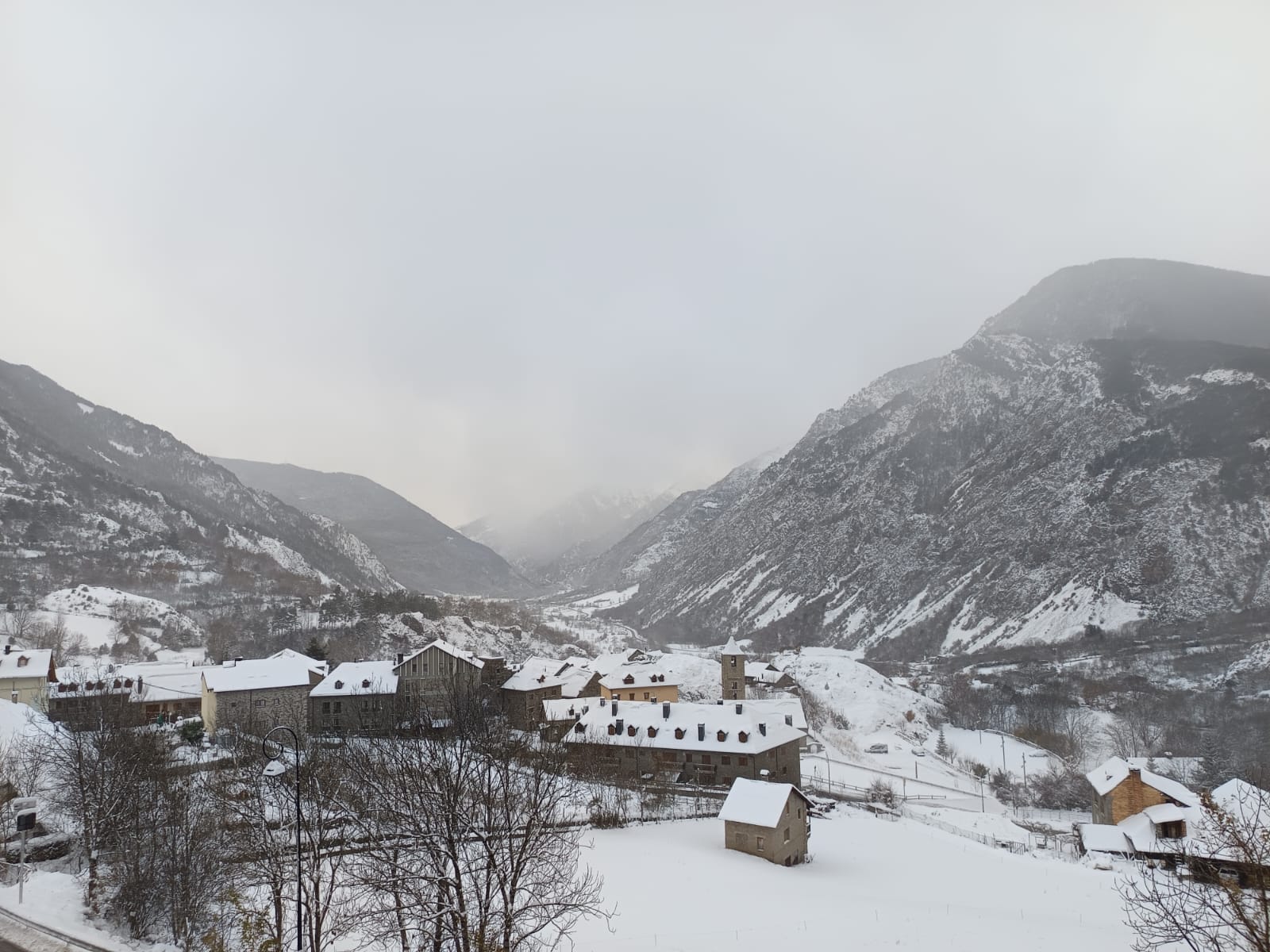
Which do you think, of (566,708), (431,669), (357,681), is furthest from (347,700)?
(566,708)

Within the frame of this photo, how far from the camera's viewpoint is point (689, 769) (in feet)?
223

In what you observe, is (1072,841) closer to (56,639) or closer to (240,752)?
(240,752)

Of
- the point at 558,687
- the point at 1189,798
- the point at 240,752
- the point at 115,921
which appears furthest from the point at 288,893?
the point at 1189,798

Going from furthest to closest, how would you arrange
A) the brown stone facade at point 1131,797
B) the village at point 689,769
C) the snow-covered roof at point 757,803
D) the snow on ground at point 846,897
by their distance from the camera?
the brown stone facade at point 1131,797 < the snow-covered roof at point 757,803 < the village at point 689,769 < the snow on ground at point 846,897

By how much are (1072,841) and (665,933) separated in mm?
47196

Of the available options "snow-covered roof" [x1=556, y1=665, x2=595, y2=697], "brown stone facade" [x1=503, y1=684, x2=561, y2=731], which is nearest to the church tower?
"snow-covered roof" [x1=556, y1=665, x2=595, y2=697]

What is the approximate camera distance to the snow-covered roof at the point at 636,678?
93.8 meters

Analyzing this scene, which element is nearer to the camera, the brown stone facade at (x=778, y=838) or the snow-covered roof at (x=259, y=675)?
the brown stone facade at (x=778, y=838)

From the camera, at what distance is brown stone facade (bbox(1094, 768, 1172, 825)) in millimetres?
61906

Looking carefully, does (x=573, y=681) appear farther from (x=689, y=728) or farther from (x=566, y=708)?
(x=689, y=728)

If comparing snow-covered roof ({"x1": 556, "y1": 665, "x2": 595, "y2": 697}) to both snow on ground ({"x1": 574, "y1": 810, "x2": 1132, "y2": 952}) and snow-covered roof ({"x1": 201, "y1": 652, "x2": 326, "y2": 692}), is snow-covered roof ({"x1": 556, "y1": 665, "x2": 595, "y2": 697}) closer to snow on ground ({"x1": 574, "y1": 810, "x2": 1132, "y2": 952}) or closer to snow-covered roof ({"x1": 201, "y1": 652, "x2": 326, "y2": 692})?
snow-covered roof ({"x1": 201, "y1": 652, "x2": 326, "y2": 692})

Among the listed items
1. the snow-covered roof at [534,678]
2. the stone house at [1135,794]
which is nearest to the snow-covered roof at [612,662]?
the snow-covered roof at [534,678]

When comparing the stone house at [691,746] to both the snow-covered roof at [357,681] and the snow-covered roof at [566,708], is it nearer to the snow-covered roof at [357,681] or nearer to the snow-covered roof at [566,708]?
the snow-covered roof at [566,708]

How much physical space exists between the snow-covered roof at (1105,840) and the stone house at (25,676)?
90.9 m
